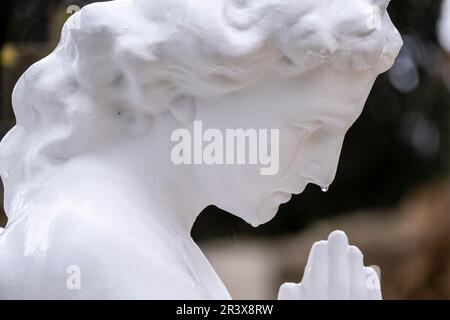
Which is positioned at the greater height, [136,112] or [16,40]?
[16,40]

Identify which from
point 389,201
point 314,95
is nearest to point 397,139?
point 389,201

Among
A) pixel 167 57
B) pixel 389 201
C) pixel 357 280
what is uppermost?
pixel 167 57

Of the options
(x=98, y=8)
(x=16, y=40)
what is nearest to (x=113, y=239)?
(x=98, y=8)

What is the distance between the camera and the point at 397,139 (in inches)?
412

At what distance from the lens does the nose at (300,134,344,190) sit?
2.17 meters

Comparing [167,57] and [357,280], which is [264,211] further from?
[167,57]

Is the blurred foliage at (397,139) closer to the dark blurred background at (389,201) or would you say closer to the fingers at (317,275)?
the dark blurred background at (389,201)

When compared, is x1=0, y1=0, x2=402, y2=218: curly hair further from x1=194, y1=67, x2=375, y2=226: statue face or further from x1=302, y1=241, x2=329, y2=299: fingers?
x1=302, y1=241, x2=329, y2=299: fingers

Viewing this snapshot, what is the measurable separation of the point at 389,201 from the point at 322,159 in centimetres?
839

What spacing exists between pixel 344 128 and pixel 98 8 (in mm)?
496

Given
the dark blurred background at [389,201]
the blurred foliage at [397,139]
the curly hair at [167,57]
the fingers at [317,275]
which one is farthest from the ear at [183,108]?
the blurred foliage at [397,139]

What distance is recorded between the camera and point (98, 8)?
6.68 ft

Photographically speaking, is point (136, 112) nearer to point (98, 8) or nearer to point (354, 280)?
point (98, 8)

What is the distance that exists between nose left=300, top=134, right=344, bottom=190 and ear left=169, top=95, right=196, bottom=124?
0.23 m
